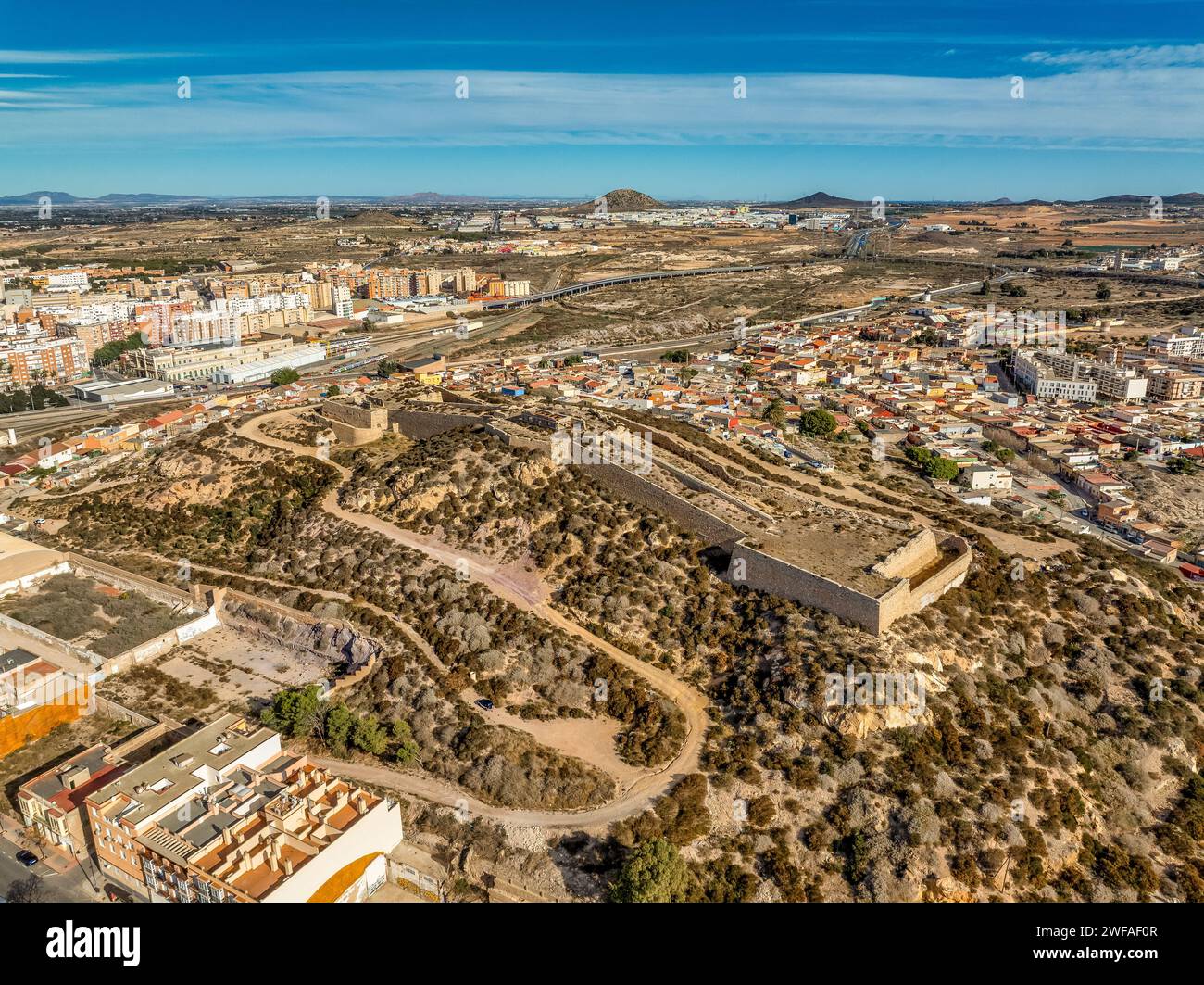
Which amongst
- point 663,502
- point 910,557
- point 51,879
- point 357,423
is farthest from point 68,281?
point 910,557

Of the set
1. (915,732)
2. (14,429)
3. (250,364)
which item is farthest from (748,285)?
(915,732)

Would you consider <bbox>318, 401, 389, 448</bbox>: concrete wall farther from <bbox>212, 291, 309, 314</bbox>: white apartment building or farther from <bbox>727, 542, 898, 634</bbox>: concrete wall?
<bbox>212, 291, 309, 314</bbox>: white apartment building

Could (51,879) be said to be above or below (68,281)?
below

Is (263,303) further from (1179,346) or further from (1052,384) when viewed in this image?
(1179,346)

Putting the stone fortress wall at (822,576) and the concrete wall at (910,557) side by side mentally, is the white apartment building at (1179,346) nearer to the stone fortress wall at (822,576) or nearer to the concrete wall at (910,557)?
the concrete wall at (910,557)

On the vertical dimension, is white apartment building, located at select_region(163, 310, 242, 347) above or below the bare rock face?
above

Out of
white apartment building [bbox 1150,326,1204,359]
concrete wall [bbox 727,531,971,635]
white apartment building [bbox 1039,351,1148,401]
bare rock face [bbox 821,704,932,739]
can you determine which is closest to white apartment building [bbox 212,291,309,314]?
white apartment building [bbox 1039,351,1148,401]

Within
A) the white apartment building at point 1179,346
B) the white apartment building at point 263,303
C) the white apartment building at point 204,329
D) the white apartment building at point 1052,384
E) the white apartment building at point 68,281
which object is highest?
the white apartment building at point 68,281


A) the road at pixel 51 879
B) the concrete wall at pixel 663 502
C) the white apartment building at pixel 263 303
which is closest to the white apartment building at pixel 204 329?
the white apartment building at pixel 263 303

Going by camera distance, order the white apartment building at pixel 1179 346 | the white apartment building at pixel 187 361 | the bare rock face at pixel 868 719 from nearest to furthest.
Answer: the bare rock face at pixel 868 719 < the white apartment building at pixel 1179 346 < the white apartment building at pixel 187 361


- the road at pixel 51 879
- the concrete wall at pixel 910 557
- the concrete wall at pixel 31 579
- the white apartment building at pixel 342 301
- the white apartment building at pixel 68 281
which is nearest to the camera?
the road at pixel 51 879
